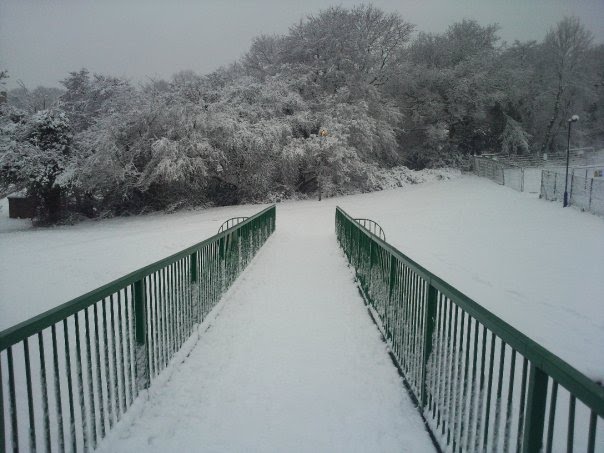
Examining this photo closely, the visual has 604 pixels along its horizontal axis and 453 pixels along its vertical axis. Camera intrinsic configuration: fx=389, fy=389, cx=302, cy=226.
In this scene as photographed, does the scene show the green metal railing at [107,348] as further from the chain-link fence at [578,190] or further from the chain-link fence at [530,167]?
the chain-link fence at [530,167]

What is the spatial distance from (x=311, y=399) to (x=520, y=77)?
42.5 metres

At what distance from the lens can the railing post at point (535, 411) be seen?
1.89 metres

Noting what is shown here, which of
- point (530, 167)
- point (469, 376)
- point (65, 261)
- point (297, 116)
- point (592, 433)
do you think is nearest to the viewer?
point (592, 433)

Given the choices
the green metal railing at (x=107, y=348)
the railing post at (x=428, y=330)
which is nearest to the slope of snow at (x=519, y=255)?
the railing post at (x=428, y=330)

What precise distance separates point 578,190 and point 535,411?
71.2ft

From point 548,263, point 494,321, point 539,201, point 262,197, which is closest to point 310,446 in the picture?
point 494,321

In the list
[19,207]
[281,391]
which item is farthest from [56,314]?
[19,207]

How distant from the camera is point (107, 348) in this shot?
3230 millimetres

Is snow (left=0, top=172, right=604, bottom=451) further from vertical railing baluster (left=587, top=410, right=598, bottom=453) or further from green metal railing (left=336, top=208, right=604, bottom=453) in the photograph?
vertical railing baluster (left=587, top=410, right=598, bottom=453)

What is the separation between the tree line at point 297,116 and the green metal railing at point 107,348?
730 inches

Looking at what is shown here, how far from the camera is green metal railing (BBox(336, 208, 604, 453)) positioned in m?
1.80

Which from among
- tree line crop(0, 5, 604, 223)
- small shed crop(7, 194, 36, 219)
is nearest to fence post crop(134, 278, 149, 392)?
tree line crop(0, 5, 604, 223)

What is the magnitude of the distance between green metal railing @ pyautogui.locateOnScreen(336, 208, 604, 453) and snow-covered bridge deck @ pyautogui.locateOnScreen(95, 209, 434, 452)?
0.31 meters

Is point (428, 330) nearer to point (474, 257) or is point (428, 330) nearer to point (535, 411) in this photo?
point (535, 411)
